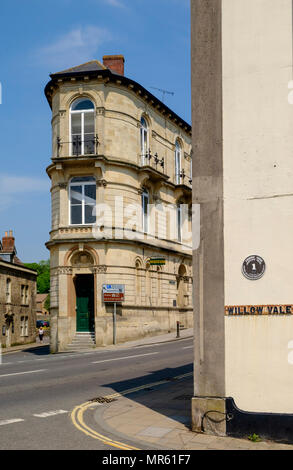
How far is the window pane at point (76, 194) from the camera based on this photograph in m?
34.9

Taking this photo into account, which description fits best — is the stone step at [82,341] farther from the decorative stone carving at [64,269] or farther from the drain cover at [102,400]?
the drain cover at [102,400]

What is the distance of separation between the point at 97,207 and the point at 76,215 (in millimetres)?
1601

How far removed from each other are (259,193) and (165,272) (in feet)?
106

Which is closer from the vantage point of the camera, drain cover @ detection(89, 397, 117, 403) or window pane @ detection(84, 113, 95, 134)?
drain cover @ detection(89, 397, 117, 403)

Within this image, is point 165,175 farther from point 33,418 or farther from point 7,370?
point 33,418

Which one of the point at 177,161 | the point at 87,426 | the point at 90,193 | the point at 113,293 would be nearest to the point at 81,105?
the point at 90,193

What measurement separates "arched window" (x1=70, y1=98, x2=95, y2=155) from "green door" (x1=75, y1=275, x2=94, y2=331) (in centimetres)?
841

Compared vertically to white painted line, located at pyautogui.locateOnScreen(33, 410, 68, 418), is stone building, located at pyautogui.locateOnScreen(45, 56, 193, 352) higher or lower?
higher

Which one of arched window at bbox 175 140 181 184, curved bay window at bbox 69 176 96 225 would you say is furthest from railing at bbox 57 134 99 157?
arched window at bbox 175 140 181 184

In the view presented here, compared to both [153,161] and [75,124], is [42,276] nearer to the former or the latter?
[153,161]

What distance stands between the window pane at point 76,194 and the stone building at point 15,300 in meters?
11.6

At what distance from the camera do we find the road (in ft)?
27.9

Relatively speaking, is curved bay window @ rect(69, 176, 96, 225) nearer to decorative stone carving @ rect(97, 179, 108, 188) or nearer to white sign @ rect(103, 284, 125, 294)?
decorative stone carving @ rect(97, 179, 108, 188)

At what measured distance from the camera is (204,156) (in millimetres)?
8992
